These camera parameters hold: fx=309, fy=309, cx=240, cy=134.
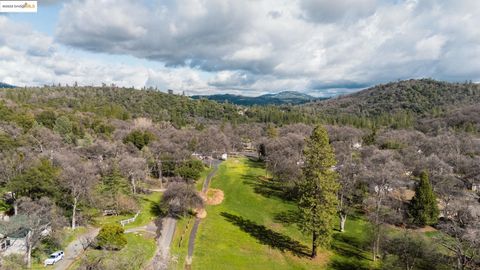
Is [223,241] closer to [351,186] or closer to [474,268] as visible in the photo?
[351,186]

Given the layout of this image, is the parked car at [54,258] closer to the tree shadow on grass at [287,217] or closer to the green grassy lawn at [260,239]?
the green grassy lawn at [260,239]

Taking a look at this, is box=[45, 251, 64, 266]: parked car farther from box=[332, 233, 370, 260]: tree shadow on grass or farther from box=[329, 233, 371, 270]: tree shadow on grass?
box=[332, 233, 370, 260]: tree shadow on grass

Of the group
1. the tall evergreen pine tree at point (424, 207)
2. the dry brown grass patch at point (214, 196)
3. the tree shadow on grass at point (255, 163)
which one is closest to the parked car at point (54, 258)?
the dry brown grass patch at point (214, 196)

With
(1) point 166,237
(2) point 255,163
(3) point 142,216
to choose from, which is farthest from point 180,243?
(2) point 255,163

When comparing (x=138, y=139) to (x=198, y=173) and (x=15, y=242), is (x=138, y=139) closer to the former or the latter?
(x=198, y=173)

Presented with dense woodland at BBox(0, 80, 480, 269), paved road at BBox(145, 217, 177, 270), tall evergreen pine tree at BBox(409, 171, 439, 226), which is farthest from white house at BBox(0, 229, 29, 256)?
tall evergreen pine tree at BBox(409, 171, 439, 226)
